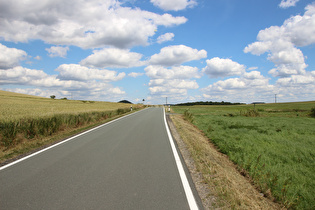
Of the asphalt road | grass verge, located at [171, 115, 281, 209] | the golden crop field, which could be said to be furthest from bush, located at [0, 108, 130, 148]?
grass verge, located at [171, 115, 281, 209]

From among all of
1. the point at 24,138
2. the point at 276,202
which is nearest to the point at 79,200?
the point at 276,202

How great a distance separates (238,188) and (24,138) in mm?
9664

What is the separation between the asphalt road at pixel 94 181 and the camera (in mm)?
3662

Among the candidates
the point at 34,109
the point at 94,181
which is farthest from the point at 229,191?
the point at 34,109

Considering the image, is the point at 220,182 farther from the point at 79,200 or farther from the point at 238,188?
the point at 79,200

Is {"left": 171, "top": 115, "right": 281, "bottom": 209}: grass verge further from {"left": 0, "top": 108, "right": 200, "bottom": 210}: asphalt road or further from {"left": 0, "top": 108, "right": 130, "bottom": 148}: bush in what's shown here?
{"left": 0, "top": 108, "right": 130, "bottom": 148}: bush

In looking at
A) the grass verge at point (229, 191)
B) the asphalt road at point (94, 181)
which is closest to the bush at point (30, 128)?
the asphalt road at point (94, 181)

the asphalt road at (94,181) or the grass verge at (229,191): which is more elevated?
the asphalt road at (94,181)

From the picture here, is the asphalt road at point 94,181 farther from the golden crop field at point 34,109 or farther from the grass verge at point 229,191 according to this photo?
the golden crop field at point 34,109

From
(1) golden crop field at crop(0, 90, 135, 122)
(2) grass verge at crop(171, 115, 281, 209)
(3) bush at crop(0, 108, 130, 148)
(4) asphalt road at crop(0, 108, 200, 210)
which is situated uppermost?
(1) golden crop field at crop(0, 90, 135, 122)

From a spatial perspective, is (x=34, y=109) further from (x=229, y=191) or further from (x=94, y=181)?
(x=229, y=191)

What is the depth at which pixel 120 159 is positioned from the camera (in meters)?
6.50

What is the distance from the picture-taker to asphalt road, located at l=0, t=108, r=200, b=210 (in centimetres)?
366

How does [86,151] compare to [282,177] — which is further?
[86,151]
